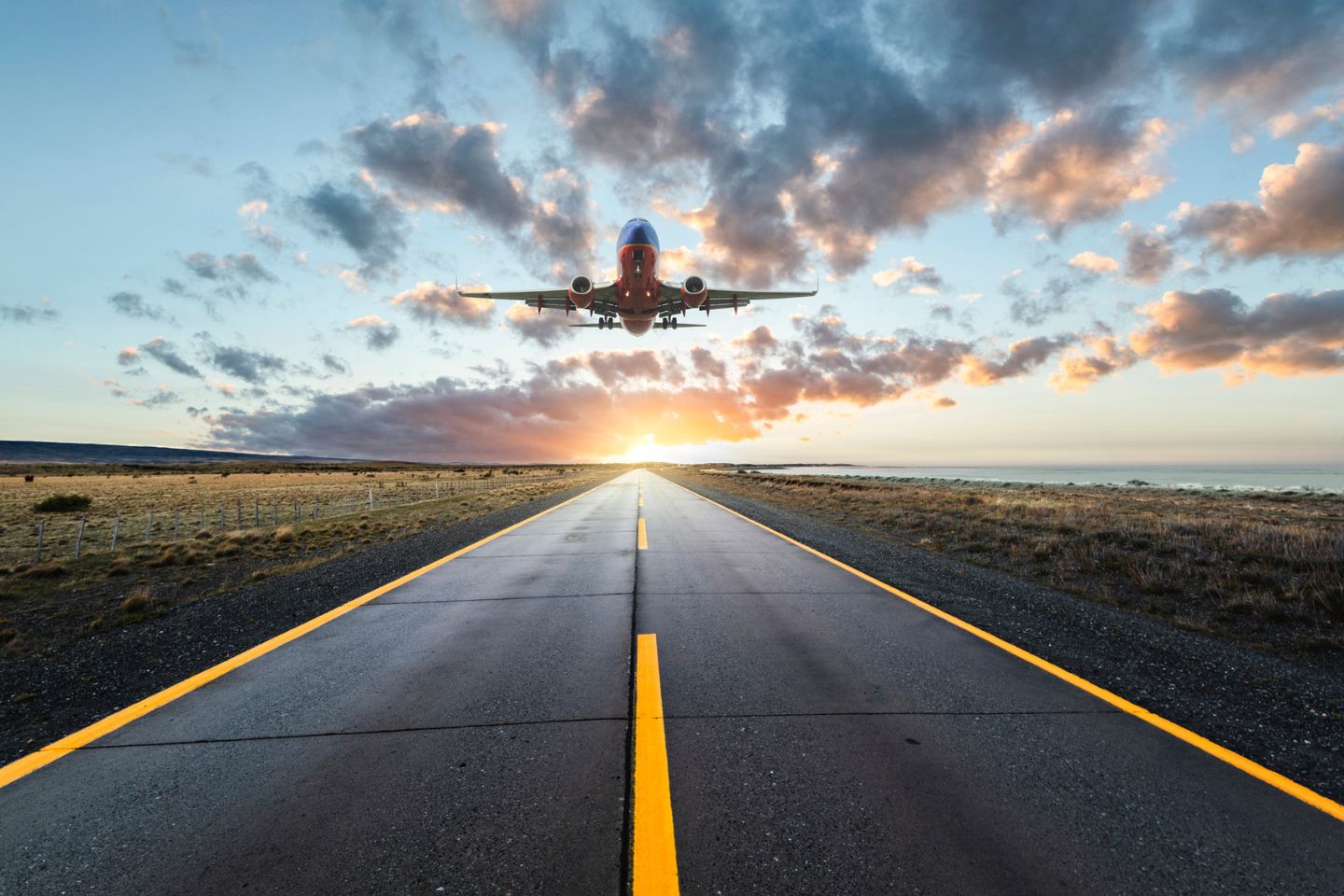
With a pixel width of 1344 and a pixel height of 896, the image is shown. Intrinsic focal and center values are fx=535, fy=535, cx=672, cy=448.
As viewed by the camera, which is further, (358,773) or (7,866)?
(358,773)

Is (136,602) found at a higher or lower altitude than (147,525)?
higher

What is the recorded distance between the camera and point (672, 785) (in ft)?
9.03

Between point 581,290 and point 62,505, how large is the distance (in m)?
27.7

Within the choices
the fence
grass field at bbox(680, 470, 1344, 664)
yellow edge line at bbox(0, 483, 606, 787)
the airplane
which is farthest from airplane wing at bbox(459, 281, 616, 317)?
yellow edge line at bbox(0, 483, 606, 787)

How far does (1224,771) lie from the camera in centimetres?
294

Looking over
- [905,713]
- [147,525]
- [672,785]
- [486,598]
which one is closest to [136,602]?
[486,598]

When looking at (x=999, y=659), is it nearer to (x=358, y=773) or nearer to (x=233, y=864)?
(x=358, y=773)

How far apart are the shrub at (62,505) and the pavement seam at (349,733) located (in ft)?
111

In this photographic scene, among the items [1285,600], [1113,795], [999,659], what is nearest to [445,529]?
[999,659]

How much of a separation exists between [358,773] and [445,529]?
1227cm

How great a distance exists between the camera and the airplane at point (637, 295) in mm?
25281

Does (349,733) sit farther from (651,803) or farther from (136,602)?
(136,602)

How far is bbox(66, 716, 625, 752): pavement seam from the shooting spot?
130 inches

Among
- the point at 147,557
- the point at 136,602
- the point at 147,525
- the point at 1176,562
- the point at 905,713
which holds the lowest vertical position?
the point at 147,525
